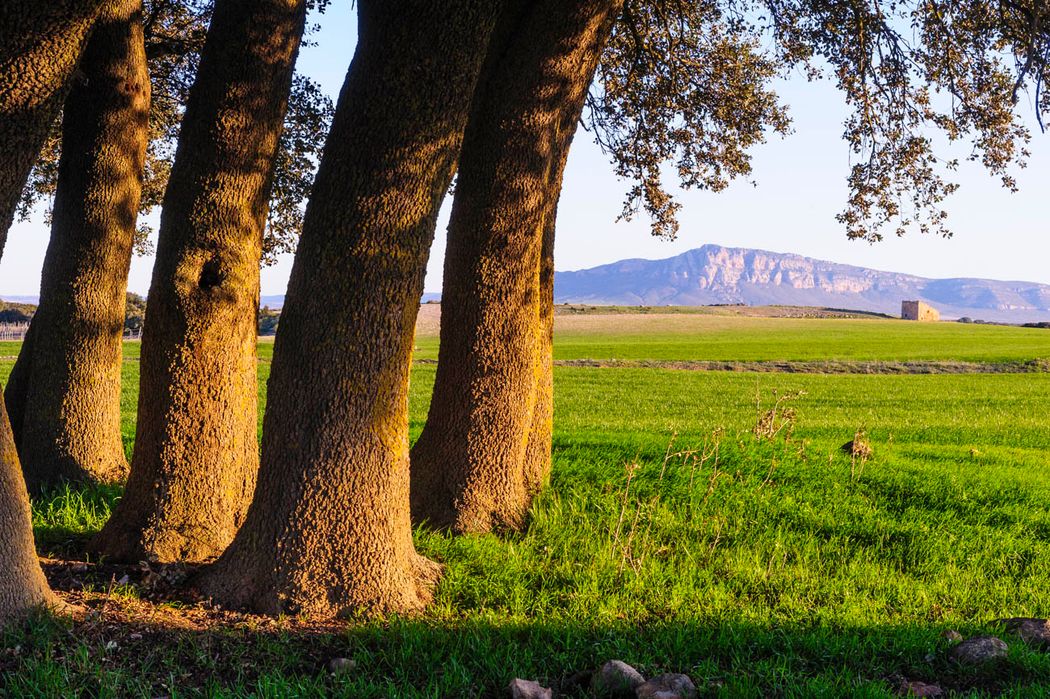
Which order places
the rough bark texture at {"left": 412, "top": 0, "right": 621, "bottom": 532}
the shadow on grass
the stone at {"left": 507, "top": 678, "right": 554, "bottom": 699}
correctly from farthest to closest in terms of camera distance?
the rough bark texture at {"left": 412, "top": 0, "right": 621, "bottom": 532} < the shadow on grass < the stone at {"left": 507, "top": 678, "right": 554, "bottom": 699}

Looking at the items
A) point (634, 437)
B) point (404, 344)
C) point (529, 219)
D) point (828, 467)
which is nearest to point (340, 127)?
point (404, 344)

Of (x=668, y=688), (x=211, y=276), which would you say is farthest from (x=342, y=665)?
(x=211, y=276)

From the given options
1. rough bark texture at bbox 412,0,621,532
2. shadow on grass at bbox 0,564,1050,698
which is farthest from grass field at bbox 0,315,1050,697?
rough bark texture at bbox 412,0,621,532

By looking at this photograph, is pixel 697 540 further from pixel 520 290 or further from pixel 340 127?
pixel 340 127

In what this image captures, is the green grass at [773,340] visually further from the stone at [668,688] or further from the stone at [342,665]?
the stone at [668,688]

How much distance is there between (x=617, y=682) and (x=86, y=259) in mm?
6398

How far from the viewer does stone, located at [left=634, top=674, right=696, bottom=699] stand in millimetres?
4344

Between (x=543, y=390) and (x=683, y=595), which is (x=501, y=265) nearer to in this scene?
(x=543, y=390)

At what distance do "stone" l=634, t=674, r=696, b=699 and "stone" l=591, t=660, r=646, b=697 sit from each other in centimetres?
5

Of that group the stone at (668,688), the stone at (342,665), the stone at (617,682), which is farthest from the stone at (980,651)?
the stone at (342,665)

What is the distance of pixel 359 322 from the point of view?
532 cm

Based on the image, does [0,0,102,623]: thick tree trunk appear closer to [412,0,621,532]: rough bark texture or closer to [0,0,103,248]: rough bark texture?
[0,0,103,248]: rough bark texture

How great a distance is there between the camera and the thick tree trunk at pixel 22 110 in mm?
4535

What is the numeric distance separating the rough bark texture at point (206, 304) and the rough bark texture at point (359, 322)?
109cm
